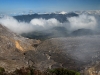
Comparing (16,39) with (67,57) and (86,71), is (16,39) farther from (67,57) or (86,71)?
(86,71)

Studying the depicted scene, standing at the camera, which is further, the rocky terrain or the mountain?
the rocky terrain

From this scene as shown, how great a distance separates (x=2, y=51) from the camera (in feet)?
320

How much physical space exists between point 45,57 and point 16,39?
19.7m

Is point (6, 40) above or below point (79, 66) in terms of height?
above

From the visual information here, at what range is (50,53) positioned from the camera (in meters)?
102

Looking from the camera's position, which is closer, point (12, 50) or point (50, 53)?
point (12, 50)

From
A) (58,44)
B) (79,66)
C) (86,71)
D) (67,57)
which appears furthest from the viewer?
(58,44)

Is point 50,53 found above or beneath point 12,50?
beneath

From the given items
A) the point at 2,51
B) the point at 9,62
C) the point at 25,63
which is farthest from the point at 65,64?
the point at 2,51

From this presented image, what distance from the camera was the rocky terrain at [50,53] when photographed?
8750cm

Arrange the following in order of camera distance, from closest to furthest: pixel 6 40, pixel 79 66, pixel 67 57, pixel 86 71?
pixel 86 71, pixel 79 66, pixel 67 57, pixel 6 40

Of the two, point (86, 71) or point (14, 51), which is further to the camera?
point (14, 51)

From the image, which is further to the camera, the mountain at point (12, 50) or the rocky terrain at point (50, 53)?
the rocky terrain at point (50, 53)

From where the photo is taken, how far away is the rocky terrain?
8750 cm
